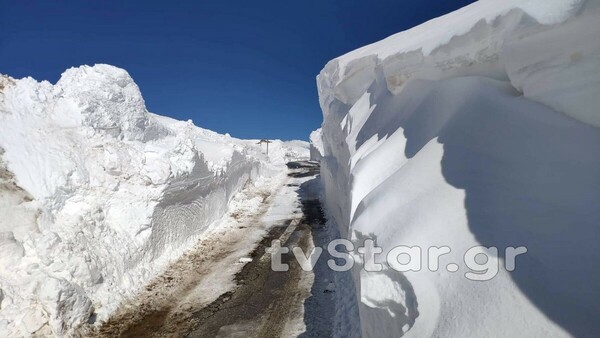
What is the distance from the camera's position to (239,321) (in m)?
6.54

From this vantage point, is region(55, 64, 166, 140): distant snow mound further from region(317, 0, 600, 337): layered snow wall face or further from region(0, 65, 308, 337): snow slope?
region(317, 0, 600, 337): layered snow wall face

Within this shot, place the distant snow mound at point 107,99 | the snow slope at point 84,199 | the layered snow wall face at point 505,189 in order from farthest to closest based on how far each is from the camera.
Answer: the distant snow mound at point 107,99
the snow slope at point 84,199
the layered snow wall face at point 505,189

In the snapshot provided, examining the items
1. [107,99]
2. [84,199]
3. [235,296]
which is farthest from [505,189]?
[107,99]

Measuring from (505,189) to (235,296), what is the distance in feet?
20.8

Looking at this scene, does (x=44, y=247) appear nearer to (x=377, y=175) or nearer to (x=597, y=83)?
(x=377, y=175)

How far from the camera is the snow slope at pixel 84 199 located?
6.18m

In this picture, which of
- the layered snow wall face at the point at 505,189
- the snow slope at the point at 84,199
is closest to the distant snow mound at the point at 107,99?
the snow slope at the point at 84,199

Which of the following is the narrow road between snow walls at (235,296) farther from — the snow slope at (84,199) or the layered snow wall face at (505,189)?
the layered snow wall face at (505,189)

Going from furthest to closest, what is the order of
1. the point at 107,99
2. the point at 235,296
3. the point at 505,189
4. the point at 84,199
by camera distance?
the point at 107,99, the point at 84,199, the point at 235,296, the point at 505,189

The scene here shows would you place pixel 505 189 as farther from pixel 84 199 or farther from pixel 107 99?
pixel 107 99

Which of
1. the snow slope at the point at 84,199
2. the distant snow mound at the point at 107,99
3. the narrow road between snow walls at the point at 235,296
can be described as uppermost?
the distant snow mound at the point at 107,99

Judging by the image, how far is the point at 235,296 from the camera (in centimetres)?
753

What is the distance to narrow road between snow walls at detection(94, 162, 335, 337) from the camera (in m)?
6.28

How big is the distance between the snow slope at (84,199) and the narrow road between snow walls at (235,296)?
652 millimetres
